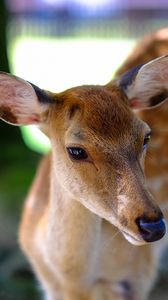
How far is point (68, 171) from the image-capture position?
3.38 meters

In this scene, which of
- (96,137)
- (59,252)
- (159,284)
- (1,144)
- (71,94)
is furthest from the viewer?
(1,144)

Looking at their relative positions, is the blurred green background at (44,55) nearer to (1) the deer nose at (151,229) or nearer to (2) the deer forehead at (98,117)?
(2) the deer forehead at (98,117)

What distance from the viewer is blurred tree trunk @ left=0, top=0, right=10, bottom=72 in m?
7.64

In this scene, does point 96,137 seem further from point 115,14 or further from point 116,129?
point 115,14

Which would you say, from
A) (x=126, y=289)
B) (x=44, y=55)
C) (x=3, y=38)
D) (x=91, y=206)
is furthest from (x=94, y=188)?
(x=44, y=55)

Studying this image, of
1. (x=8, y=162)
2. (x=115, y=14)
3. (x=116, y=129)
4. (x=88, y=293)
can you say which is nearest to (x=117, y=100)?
(x=116, y=129)

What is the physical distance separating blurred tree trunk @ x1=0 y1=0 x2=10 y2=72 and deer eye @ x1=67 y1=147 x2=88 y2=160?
4.42 meters

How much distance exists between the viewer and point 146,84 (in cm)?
363

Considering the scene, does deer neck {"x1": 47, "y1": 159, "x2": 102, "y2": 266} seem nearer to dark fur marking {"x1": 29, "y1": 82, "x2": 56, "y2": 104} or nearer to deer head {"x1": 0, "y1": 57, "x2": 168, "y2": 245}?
deer head {"x1": 0, "y1": 57, "x2": 168, "y2": 245}

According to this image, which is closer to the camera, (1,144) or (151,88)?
(151,88)

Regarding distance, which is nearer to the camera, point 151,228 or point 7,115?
point 151,228

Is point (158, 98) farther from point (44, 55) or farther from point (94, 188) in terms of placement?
point (44, 55)

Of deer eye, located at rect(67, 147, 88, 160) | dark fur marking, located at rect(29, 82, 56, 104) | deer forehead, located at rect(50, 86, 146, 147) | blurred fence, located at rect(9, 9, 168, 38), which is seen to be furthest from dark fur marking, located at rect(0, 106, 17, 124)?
blurred fence, located at rect(9, 9, 168, 38)

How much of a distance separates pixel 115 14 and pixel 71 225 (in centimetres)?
1424
